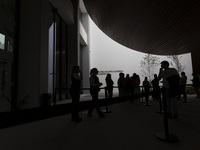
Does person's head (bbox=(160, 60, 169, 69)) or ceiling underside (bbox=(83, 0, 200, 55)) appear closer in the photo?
person's head (bbox=(160, 60, 169, 69))

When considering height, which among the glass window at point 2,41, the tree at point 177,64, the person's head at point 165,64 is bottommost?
the person's head at point 165,64

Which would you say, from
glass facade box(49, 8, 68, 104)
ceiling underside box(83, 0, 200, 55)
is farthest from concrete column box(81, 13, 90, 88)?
ceiling underside box(83, 0, 200, 55)

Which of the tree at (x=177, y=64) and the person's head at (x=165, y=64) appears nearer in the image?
the person's head at (x=165, y=64)

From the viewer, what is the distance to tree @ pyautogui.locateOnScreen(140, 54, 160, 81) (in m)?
15.8

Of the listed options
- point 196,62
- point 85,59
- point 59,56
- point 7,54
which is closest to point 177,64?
point 196,62

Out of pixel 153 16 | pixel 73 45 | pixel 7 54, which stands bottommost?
pixel 7 54

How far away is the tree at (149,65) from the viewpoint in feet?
51.8

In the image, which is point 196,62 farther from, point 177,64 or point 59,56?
point 59,56

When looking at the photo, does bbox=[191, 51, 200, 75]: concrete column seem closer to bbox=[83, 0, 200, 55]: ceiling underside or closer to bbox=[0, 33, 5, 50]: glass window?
bbox=[83, 0, 200, 55]: ceiling underside

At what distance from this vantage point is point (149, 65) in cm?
1580

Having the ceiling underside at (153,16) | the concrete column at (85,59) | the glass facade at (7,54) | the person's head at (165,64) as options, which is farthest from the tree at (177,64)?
the glass facade at (7,54)

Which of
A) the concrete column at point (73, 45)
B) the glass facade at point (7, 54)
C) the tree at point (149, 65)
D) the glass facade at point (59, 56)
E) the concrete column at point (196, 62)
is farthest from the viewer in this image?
the tree at point (149, 65)

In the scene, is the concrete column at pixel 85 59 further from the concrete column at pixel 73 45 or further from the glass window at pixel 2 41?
the glass window at pixel 2 41

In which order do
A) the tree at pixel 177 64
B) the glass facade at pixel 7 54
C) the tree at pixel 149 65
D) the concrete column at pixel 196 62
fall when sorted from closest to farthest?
the glass facade at pixel 7 54 → the concrete column at pixel 196 62 → the tree at pixel 177 64 → the tree at pixel 149 65
